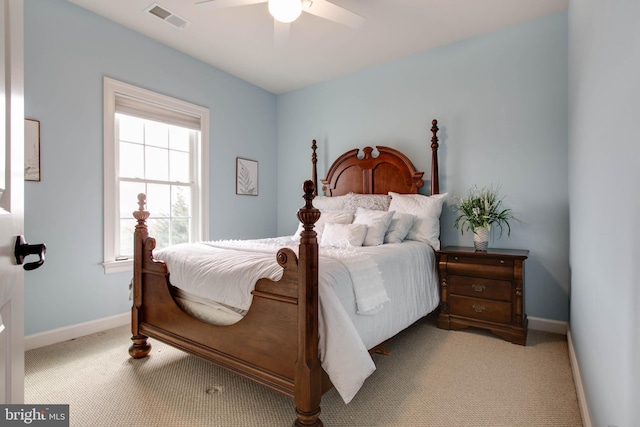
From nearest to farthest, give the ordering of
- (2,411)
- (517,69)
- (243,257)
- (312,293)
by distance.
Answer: (2,411)
(312,293)
(243,257)
(517,69)

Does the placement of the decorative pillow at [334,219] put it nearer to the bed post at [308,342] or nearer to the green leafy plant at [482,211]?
the green leafy plant at [482,211]

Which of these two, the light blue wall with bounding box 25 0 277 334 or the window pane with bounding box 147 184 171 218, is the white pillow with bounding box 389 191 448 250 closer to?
the window pane with bounding box 147 184 171 218

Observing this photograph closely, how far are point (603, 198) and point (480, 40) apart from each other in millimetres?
2641

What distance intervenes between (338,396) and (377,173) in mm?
2498

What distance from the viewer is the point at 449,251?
2906mm

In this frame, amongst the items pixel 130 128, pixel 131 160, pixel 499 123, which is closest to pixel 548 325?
pixel 499 123

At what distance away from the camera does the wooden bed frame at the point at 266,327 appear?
1556 mm

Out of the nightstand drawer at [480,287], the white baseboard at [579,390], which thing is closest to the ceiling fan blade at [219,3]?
the nightstand drawer at [480,287]

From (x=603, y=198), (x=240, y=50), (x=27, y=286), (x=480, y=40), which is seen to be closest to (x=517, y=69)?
(x=480, y=40)

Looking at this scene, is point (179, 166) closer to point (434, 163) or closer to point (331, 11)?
point (331, 11)

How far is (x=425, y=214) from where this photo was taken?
3199 millimetres

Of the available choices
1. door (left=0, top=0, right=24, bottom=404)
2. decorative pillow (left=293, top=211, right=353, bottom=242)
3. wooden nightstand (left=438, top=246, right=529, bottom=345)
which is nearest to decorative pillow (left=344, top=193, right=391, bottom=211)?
decorative pillow (left=293, top=211, right=353, bottom=242)

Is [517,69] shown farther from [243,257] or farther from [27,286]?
[27,286]

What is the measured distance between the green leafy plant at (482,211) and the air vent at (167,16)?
3.03m
